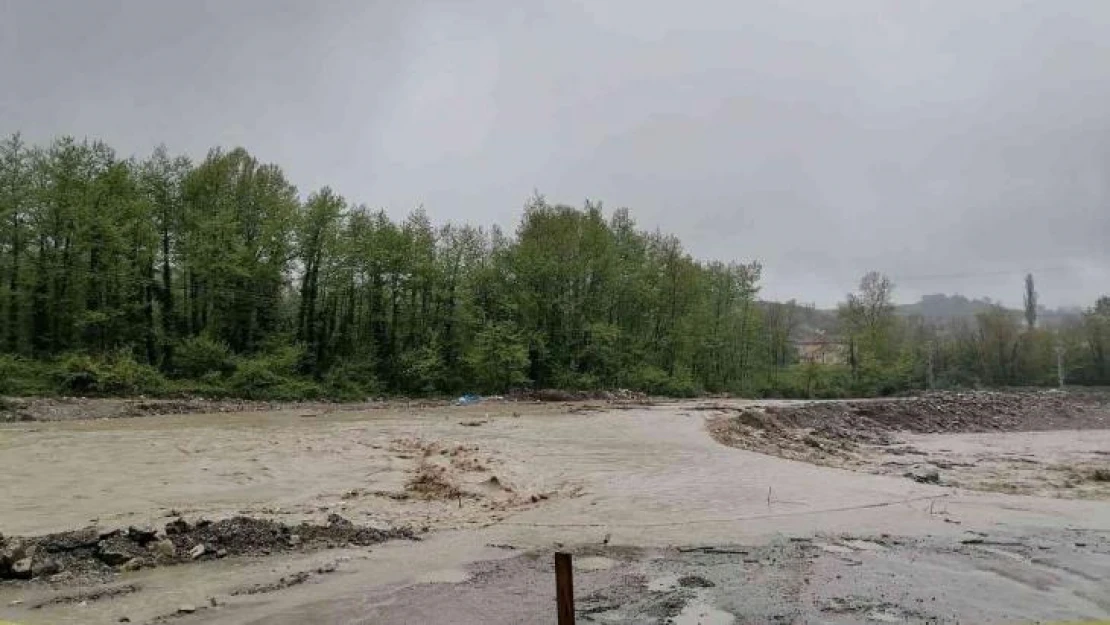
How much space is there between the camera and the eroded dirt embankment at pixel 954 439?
1444cm

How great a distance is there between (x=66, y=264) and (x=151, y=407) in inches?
500

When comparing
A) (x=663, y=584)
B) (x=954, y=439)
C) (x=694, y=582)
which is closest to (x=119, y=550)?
(x=663, y=584)

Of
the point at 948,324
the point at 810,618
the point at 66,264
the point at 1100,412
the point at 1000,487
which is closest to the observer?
the point at 810,618

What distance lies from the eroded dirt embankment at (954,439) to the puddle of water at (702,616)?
9043mm

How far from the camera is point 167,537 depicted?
7000 millimetres

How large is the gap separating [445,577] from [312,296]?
37.1 m

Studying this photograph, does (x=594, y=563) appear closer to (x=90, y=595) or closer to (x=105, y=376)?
(x=90, y=595)

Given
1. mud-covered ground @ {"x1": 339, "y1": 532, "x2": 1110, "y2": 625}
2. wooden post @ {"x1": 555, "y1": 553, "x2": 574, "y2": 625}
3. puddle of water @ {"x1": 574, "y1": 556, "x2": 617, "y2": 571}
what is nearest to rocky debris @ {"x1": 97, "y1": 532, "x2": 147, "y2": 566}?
mud-covered ground @ {"x1": 339, "y1": 532, "x2": 1110, "y2": 625}

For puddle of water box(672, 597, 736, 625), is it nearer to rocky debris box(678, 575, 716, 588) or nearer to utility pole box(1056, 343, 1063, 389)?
rocky debris box(678, 575, 716, 588)

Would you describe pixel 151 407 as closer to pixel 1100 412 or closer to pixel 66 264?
pixel 66 264

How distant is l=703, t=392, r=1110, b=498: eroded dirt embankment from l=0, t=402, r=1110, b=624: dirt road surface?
9.01 feet

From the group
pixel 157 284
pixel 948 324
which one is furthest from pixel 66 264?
pixel 948 324

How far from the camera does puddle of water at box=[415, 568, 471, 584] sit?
6.08m

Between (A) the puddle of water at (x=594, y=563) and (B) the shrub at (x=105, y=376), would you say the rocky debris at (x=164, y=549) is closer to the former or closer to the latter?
(A) the puddle of water at (x=594, y=563)
